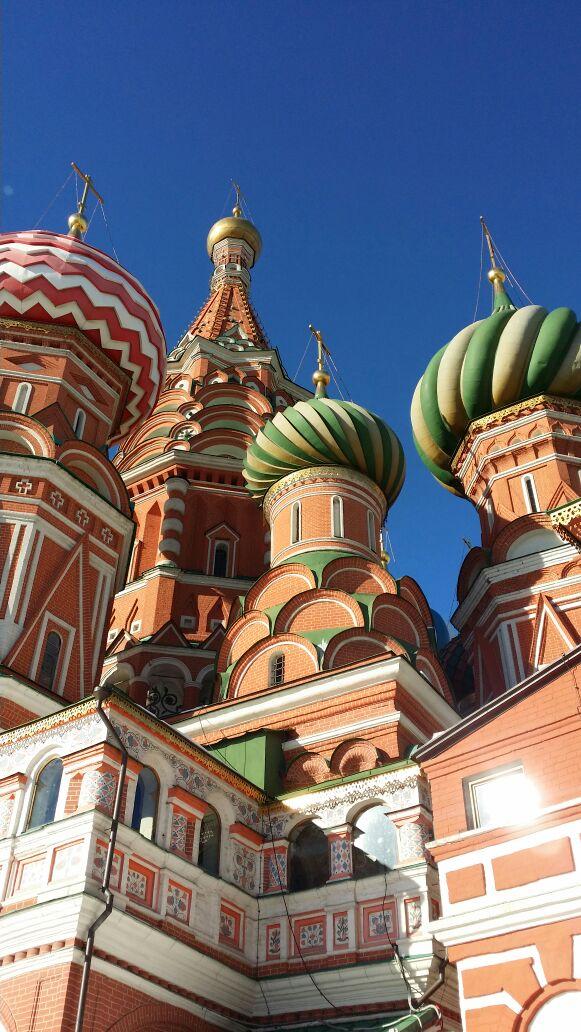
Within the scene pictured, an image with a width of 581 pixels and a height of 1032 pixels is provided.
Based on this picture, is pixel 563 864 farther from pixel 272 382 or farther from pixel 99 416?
pixel 272 382

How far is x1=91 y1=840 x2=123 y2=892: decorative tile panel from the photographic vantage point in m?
8.38

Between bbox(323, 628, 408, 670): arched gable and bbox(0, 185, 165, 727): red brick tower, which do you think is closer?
bbox(0, 185, 165, 727): red brick tower

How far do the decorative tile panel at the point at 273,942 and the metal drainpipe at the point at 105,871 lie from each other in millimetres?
2371

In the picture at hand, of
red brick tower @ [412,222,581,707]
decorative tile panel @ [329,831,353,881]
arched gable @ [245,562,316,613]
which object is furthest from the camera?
red brick tower @ [412,222,581,707]

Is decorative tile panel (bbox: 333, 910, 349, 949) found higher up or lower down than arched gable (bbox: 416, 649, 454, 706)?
lower down

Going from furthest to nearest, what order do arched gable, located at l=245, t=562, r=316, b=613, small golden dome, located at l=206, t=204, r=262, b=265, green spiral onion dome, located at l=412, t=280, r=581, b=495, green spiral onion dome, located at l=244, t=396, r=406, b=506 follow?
small golden dome, located at l=206, t=204, r=262, b=265 < green spiral onion dome, located at l=412, t=280, r=581, b=495 < green spiral onion dome, located at l=244, t=396, r=406, b=506 < arched gable, located at l=245, t=562, r=316, b=613

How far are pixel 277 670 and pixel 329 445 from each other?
457 cm

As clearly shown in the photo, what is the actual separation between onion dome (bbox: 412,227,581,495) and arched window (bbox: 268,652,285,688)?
7070mm

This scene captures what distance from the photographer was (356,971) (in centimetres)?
951

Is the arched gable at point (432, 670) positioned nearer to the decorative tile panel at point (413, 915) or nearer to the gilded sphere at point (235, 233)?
the decorative tile panel at point (413, 915)

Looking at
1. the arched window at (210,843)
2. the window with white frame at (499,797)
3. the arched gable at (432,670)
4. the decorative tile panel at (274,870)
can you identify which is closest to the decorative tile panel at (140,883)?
the arched window at (210,843)

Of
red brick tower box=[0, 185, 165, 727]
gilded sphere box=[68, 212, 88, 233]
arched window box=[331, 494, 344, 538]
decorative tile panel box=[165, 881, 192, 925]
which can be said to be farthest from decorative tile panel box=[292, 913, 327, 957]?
gilded sphere box=[68, 212, 88, 233]

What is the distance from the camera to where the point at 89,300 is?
56.5ft

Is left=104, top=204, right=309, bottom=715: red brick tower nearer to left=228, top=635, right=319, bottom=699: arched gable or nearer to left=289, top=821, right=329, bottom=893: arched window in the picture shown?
left=228, top=635, right=319, bottom=699: arched gable
